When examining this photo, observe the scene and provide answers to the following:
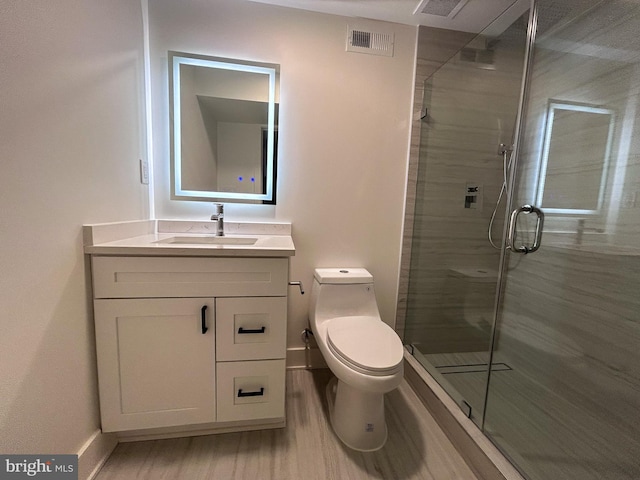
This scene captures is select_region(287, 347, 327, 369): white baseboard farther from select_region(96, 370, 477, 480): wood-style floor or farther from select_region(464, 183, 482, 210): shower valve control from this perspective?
select_region(464, 183, 482, 210): shower valve control

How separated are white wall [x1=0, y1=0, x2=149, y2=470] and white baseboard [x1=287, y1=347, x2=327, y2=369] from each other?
0.96 meters

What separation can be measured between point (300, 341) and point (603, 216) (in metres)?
1.63

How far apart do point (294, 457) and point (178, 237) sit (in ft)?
3.76

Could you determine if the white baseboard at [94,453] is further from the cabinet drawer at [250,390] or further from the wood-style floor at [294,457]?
the cabinet drawer at [250,390]

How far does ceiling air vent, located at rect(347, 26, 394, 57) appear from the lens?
59.3 inches

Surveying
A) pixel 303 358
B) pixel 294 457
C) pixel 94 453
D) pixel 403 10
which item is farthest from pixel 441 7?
pixel 94 453

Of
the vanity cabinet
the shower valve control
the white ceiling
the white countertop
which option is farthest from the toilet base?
A: the white ceiling

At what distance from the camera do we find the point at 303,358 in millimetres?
1694

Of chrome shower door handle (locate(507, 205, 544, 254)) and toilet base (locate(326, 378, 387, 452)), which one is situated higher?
chrome shower door handle (locate(507, 205, 544, 254))

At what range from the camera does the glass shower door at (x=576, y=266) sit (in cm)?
99

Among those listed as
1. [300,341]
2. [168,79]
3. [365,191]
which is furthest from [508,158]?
[168,79]

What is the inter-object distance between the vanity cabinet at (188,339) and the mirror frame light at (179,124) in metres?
0.59

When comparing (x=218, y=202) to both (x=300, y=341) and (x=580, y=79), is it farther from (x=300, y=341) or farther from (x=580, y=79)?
(x=580, y=79)

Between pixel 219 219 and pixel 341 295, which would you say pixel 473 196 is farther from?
pixel 219 219
